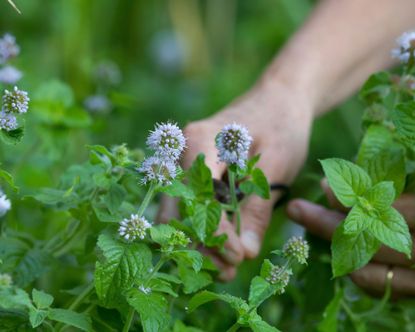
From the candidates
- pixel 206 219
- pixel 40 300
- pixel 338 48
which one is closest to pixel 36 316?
pixel 40 300

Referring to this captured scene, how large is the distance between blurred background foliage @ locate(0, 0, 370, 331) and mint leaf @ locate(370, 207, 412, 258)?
11.4 inches

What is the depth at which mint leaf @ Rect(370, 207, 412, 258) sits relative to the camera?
812 mm

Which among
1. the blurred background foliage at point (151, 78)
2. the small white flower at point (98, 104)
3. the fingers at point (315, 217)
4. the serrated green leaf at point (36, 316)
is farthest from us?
the small white flower at point (98, 104)

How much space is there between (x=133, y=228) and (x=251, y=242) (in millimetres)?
349

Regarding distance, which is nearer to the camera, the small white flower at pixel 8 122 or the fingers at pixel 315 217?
the small white flower at pixel 8 122

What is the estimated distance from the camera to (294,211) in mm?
1128

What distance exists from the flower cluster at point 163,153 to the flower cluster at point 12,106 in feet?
0.45

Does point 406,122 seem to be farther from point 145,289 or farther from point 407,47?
point 145,289

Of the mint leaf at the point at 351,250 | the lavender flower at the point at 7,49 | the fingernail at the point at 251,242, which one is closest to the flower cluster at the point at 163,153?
the mint leaf at the point at 351,250

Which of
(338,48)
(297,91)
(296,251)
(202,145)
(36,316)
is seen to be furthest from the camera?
(338,48)

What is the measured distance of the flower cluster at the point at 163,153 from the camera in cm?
74

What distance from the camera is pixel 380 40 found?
1521 mm

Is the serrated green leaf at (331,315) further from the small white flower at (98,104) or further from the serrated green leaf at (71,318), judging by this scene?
the small white flower at (98,104)

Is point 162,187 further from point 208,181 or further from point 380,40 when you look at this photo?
point 380,40
